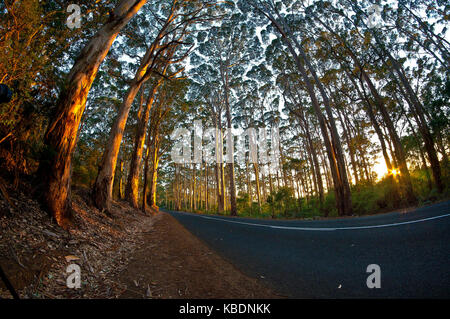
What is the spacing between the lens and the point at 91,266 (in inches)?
111

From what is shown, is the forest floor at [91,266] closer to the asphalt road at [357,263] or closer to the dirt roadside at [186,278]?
the dirt roadside at [186,278]

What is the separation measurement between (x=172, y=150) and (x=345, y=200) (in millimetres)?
22072

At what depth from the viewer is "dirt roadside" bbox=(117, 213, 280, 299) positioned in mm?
2113

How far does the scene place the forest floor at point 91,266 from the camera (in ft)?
6.77

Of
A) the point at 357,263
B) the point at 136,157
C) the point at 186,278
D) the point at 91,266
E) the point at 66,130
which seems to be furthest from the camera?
the point at 136,157

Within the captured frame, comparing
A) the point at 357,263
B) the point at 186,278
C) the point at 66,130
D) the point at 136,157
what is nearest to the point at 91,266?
the point at 186,278

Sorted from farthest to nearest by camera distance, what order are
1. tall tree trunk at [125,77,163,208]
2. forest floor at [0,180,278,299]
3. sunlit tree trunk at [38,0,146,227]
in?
1. tall tree trunk at [125,77,163,208]
2. sunlit tree trunk at [38,0,146,227]
3. forest floor at [0,180,278,299]

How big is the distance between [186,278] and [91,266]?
1428 mm

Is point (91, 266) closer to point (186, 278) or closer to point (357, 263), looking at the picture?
point (186, 278)

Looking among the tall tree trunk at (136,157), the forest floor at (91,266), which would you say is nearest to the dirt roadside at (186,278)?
the forest floor at (91,266)

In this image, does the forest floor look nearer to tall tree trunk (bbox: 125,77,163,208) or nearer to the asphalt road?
the asphalt road

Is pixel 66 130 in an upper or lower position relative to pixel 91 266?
upper

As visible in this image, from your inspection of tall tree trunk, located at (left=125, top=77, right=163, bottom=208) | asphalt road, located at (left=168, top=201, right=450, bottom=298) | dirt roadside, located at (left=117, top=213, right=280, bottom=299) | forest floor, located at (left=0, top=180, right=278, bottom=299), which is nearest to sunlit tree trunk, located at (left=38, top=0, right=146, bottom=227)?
forest floor, located at (left=0, top=180, right=278, bottom=299)

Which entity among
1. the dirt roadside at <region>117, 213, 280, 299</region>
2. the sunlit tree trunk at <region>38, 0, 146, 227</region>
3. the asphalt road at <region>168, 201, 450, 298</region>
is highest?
the sunlit tree trunk at <region>38, 0, 146, 227</region>
